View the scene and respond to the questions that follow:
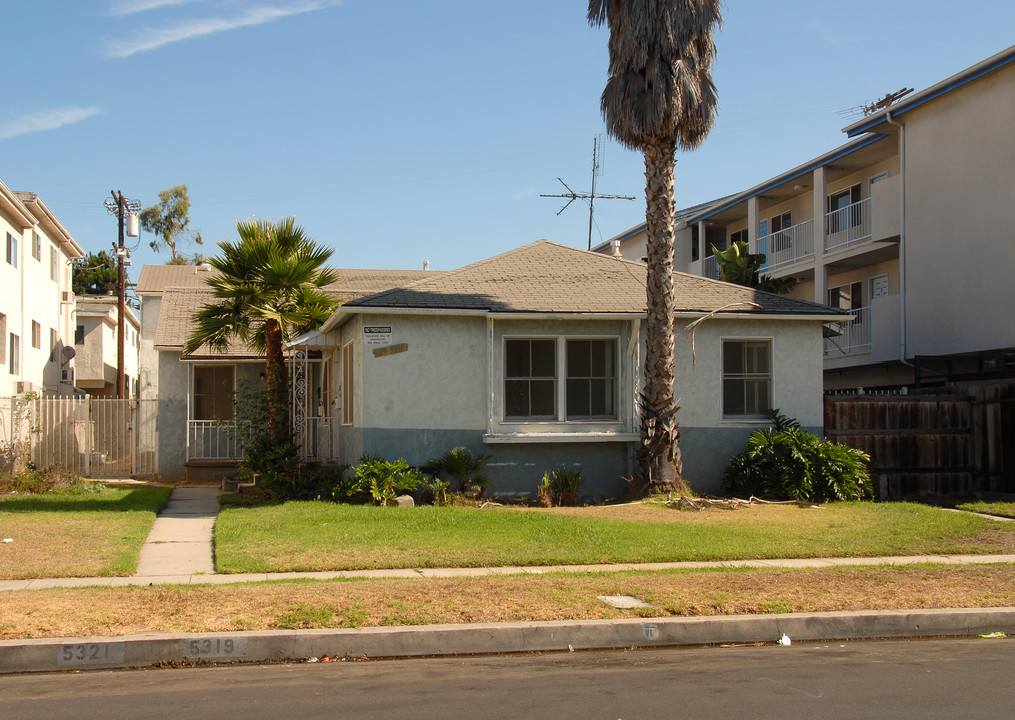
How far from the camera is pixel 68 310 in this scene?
33.0 metres

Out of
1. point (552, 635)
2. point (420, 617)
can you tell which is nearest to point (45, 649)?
point (420, 617)

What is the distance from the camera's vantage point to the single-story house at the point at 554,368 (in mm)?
16344

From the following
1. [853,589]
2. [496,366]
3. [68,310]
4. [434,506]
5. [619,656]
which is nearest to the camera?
[619,656]

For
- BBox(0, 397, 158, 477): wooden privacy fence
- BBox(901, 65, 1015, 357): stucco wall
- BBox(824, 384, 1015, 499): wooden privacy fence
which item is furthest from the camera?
BBox(901, 65, 1015, 357): stucco wall

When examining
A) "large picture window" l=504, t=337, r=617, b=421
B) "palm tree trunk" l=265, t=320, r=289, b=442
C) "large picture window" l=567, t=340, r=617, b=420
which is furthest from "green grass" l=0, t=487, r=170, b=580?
"large picture window" l=567, t=340, r=617, b=420

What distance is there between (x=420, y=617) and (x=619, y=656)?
1.63 meters

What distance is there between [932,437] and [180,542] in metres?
13.3

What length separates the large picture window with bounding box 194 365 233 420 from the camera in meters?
23.3

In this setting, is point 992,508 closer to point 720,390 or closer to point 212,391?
point 720,390

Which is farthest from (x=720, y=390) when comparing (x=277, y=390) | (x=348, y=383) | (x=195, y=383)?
(x=195, y=383)

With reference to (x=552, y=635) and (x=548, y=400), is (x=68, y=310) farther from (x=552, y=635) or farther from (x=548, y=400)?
(x=552, y=635)

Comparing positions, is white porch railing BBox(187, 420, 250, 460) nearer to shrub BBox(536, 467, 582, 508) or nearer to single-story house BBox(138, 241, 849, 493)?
single-story house BBox(138, 241, 849, 493)

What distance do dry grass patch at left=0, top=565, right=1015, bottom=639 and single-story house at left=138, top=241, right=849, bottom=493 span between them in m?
6.74

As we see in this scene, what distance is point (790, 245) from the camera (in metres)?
30.4
